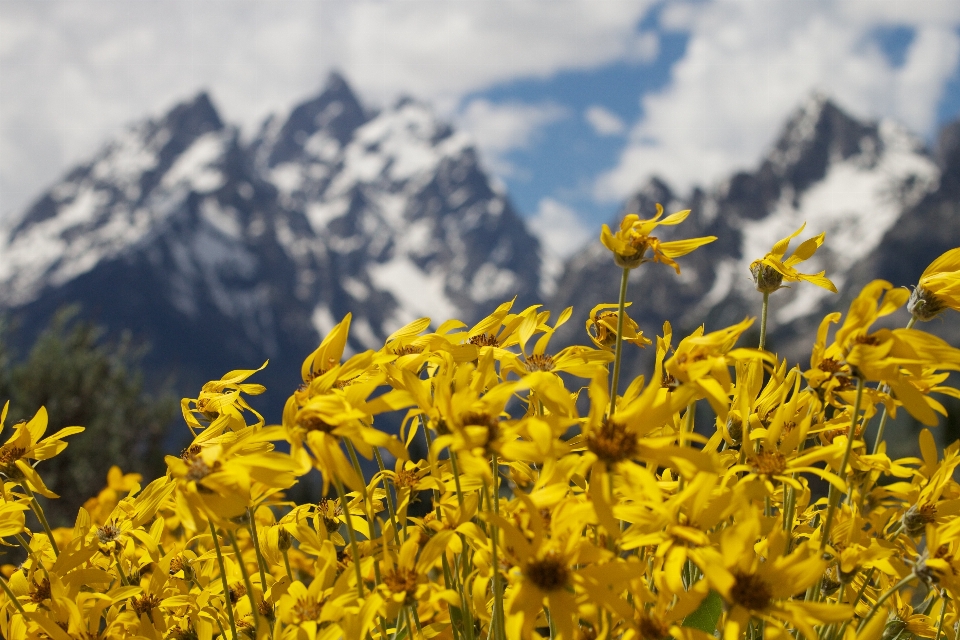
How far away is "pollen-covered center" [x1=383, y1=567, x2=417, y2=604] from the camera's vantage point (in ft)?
6.27

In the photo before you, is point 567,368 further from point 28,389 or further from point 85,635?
point 28,389

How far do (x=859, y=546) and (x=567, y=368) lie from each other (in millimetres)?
940

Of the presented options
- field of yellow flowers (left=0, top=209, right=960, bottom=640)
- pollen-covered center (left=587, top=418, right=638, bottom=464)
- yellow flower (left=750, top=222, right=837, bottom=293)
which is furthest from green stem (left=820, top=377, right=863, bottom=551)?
yellow flower (left=750, top=222, right=837, bottom=293)

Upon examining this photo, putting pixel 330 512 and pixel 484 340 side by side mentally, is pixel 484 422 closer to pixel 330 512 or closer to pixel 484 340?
pixel 484 340

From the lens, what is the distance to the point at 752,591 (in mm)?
1555

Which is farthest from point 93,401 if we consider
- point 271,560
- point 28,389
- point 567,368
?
point 567,368

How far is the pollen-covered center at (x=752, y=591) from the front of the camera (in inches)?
60.7

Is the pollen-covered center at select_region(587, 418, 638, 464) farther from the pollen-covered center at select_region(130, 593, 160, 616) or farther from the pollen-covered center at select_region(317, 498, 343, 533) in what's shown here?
the pollen-covered center at select_region(130, 593, 160, 616)

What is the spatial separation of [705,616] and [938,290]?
44.0 inches

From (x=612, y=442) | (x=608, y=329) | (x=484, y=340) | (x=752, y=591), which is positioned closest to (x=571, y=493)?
(x=612, y=442)

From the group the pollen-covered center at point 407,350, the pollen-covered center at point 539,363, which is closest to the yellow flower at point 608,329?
the pollen-covered center at point 539,363

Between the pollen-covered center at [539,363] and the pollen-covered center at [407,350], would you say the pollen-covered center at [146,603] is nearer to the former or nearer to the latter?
the pollen-covered center at [407,350]

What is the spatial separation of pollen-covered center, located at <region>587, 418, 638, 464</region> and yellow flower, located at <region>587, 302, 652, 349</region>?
2.64 ft

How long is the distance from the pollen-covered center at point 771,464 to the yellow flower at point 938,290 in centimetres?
63
